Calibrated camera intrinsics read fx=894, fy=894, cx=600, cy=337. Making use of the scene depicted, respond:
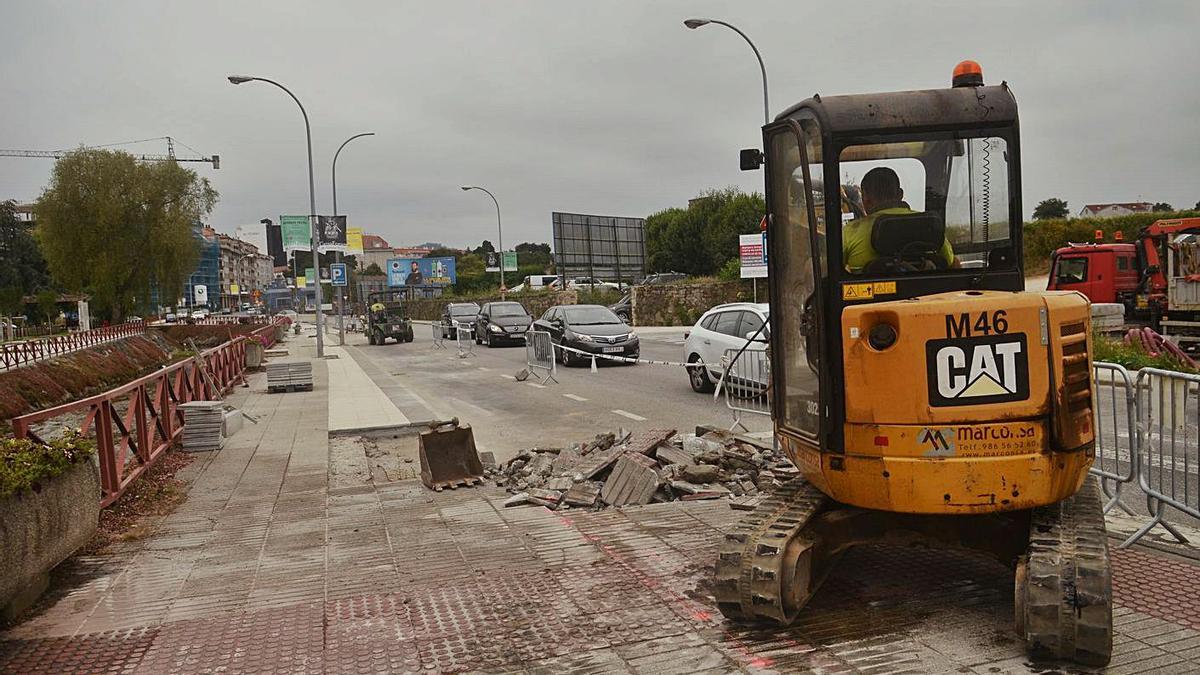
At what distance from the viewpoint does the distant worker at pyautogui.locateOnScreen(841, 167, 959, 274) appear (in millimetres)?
4539

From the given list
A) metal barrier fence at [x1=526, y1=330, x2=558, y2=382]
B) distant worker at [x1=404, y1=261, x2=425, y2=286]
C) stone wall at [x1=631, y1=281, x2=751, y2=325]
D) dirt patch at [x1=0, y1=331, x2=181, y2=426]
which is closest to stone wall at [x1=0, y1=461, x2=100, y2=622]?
dirt patch at [x1=0, y1=331, x2=181, y2=426]

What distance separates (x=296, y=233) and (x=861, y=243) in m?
35.8

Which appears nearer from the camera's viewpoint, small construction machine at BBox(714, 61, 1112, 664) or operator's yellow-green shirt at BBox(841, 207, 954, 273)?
small construction machine at BBox(714, 61, 1112, 664)

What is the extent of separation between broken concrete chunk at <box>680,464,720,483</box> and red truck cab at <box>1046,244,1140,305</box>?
1830 centimetres

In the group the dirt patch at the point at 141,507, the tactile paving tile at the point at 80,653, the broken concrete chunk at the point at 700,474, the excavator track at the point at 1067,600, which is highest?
the excavator track at the point at 1067,600

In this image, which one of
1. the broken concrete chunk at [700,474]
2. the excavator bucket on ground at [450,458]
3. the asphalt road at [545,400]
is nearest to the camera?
the broken concrete chunk at [700,474]

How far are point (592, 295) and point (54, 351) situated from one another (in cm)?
3072

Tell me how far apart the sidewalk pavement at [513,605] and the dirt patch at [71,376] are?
11.0m

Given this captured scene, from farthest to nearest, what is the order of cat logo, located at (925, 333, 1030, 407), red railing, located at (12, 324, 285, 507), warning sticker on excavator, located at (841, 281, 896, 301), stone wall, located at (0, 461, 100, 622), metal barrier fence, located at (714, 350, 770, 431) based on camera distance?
metal barrier fence, located at (714, 350, 770, 431) → red railing, located at (12, 324, 285, 507) → stone wall, located at (0, 461, 100, 622) → warning sticker on excavator, located at (841, 281, 896, 301) → cat logo, located at (925, 333, 1030, 407)

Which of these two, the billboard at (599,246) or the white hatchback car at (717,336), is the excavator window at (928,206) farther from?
the billboard at (599,246)

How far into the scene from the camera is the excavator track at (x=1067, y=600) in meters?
3.76

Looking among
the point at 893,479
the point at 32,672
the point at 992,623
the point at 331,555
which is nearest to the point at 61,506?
the point at 32,672

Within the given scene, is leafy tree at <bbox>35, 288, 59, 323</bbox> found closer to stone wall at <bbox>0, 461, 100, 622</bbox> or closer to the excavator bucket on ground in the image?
the excavator bucket on ground

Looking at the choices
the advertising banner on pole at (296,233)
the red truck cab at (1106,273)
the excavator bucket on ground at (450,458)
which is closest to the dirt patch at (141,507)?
the excavator bucket on ground at (450,458)
